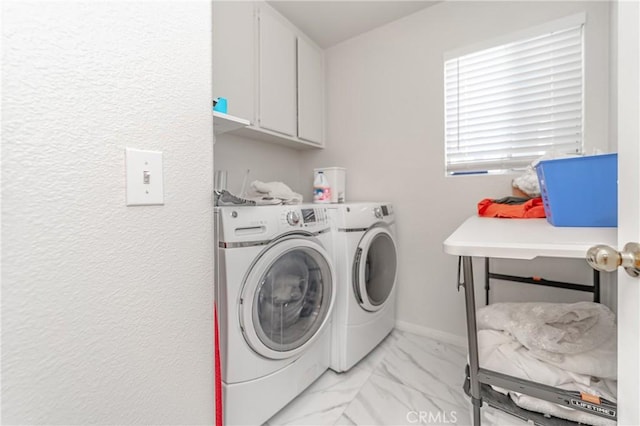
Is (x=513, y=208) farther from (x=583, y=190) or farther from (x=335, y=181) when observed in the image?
(x=335, y=181)

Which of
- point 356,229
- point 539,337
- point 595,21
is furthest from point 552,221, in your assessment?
point 595,21

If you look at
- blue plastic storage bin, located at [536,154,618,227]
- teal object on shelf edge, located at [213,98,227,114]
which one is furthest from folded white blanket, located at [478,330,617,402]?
teal object on shelf edge, located at [213,98,227,114]

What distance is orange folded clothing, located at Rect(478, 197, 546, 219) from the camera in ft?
4.20

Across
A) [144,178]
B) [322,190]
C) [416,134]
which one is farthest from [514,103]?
[144,178]

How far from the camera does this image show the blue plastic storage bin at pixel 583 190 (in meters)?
0.92

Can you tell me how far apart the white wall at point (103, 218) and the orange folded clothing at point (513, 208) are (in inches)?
53.7

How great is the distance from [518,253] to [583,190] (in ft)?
2.05

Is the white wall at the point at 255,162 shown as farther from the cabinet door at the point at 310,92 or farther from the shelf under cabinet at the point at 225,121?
the shelf under cabinet at the point at 225,121

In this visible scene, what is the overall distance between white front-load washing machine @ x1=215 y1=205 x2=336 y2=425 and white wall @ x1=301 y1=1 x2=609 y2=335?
33.9 inches

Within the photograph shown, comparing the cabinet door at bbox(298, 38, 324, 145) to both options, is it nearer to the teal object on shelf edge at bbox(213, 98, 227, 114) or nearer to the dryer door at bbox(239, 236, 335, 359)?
the teal object on shelf edge at bbox(213, 98, 227, 114)

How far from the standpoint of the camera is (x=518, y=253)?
1.96 ft

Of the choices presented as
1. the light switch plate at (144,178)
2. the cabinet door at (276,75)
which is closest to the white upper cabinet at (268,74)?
the cabinet door at (276,75)

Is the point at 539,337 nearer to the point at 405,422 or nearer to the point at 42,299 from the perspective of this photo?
the point at 405,422

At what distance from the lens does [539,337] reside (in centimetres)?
94
